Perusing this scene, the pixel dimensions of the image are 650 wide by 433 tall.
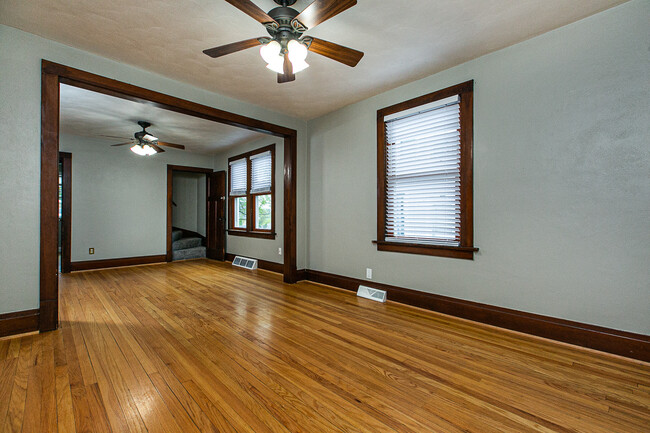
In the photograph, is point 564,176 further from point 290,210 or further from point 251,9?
point 290,210

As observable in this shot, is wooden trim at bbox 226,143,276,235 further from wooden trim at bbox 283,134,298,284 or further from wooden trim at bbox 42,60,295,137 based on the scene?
wooden trim at bbox 42,60,295,137

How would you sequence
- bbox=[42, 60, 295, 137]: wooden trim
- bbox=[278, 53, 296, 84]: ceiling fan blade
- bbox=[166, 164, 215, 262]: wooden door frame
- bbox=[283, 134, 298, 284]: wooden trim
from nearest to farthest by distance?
1. bbox=[278, 53, 296, 84]: ceiling fan blade
2. bbox=[42, 60, 295, 137]: wooden trim
3. bbox=[283, 134, 298, 284]: wooden trim
4. bbox=[166, 164, 215, 262]: wooden door frame

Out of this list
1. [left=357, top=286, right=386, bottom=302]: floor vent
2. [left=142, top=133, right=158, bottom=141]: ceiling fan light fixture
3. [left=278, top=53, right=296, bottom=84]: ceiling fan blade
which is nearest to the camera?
[left=278, top=53, right=296, bottom=84]: ceiling fan blade

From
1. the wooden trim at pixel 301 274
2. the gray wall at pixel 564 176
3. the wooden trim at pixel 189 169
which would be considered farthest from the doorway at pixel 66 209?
the gray wall at pixel 564 176

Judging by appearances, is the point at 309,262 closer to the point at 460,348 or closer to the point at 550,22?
the point at 460,348

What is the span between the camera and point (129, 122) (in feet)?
15.9

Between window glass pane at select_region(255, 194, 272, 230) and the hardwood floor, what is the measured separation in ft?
9.87

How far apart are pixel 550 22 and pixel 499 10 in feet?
1.78

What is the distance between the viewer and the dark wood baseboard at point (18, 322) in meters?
2.47

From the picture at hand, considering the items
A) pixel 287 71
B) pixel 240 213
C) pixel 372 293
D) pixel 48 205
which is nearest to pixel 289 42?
pixel 287 71

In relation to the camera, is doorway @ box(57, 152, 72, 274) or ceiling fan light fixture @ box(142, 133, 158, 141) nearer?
ceiling fan light fixture @ box(142, 133, 158, 141)

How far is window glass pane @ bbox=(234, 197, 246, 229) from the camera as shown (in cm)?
677

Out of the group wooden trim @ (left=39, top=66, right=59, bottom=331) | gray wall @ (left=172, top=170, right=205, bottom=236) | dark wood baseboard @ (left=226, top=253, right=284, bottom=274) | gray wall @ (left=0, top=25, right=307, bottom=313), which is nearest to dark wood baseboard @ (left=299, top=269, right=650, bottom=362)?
dark wood baseboard @ (left=226, top=253, right=284, bottom=274)

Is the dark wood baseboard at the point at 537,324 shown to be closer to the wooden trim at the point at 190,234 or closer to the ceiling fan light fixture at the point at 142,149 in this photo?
the ceiling fan light fixture at the point at 142,149
